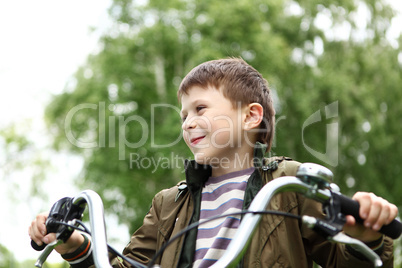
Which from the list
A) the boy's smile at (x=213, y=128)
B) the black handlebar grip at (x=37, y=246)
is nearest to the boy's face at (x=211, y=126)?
the boy's smile at (x=213, y=128)

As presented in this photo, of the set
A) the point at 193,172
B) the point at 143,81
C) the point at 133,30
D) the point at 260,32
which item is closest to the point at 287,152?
the point at 260,32

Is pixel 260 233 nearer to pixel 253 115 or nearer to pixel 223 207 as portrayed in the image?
pixel 223 207

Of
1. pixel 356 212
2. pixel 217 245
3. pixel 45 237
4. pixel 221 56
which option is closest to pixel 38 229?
pixel 45 237

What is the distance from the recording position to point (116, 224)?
14500mm

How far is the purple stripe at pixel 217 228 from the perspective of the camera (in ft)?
7.08

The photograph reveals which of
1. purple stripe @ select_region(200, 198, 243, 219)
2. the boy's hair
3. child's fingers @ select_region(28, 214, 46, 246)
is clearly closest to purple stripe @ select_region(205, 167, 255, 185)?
purple stripe @ select_region(200, 198, 243, 219)

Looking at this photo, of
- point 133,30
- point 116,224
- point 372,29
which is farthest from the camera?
point 372,29

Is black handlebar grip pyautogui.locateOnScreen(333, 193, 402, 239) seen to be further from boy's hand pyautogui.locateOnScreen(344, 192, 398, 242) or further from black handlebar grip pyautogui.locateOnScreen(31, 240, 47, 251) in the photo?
black handlebar grip pyautogui.locateOnScreen(31, 240, 47, 251)

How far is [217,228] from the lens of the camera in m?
2.19

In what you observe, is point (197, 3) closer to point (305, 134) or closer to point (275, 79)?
point (275, 79)

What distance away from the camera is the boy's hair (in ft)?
8.16

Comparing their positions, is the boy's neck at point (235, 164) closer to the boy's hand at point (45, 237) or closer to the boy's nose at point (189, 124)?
the boy's nose at point (189, 124)

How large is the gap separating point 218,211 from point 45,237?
76cm

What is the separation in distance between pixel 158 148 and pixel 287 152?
3.98 m
